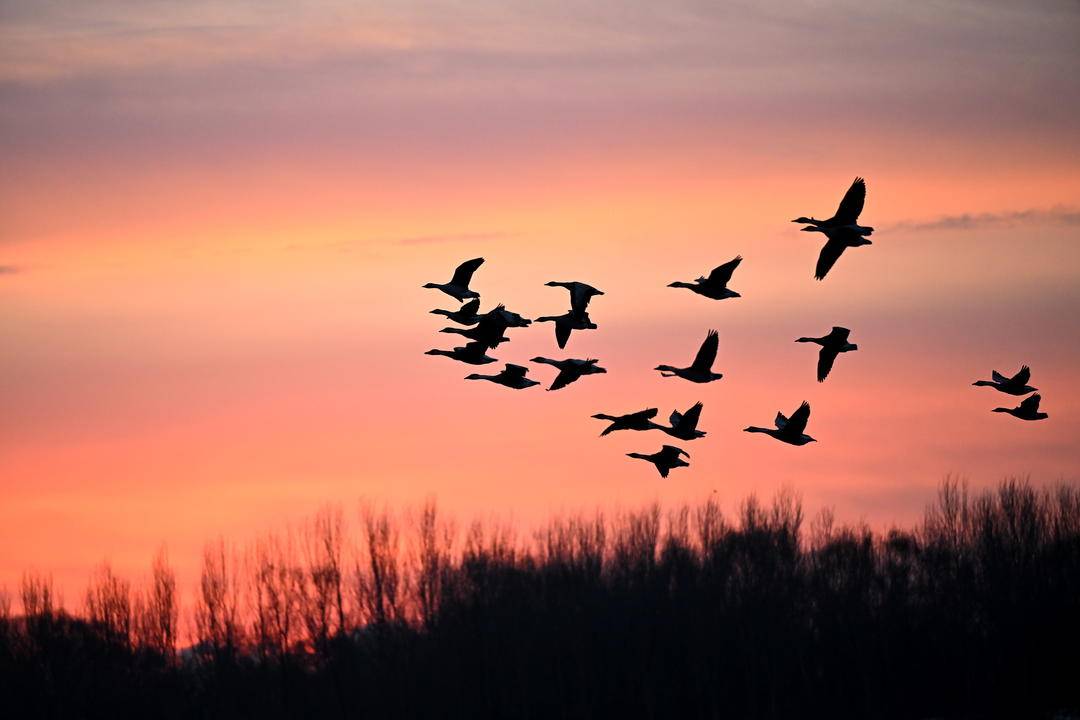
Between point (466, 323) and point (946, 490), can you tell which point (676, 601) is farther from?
point (466, 323)

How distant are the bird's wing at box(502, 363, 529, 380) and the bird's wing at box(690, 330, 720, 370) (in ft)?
13.5

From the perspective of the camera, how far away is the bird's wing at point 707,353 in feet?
129

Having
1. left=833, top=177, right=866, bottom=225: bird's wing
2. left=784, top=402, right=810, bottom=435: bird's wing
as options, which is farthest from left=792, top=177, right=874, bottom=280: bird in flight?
left=784, top=402, right=810, bottom=435: bird's wing

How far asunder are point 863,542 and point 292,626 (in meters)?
23.9

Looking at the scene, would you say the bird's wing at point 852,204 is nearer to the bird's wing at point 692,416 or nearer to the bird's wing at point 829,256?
the bird's wing at point 829,256

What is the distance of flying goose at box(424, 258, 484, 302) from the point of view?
133ft

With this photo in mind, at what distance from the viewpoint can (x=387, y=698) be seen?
74750 millimetres

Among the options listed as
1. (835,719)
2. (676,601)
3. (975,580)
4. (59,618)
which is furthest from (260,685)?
(975,580)

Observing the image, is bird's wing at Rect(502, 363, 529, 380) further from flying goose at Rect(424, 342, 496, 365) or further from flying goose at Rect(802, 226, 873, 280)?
flying goose at Rect(802, 226, 873, 280)

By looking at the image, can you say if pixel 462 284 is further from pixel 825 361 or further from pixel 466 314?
pixel 825 361

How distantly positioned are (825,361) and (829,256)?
115 inches

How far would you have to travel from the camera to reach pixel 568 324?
40375 mm

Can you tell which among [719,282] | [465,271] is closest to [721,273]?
[719,282]

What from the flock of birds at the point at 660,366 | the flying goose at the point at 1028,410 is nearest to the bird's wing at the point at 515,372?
the flock of birds at the point at 660,366
